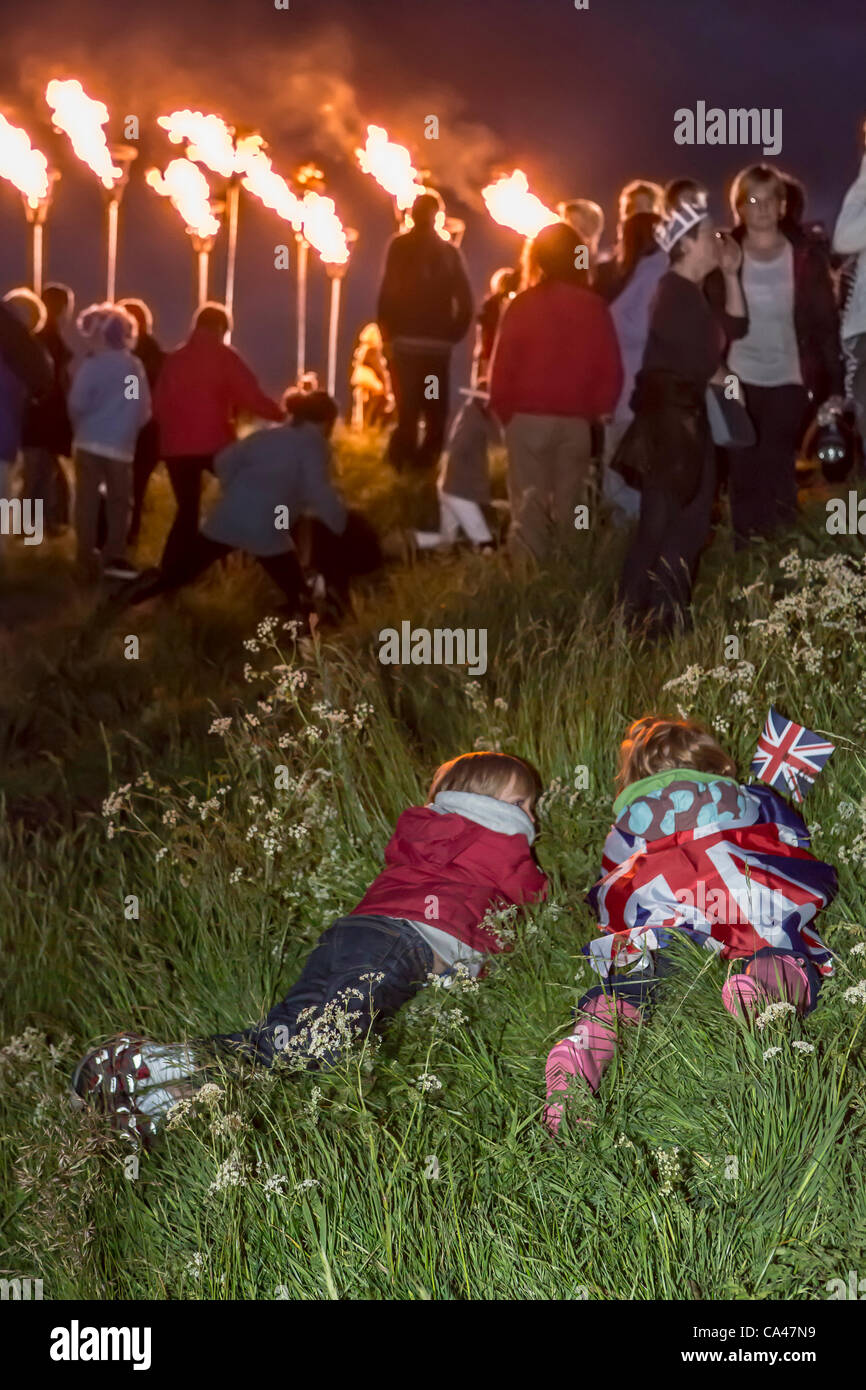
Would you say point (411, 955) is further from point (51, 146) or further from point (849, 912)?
point (51, 146)

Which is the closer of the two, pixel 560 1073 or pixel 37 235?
pixel 560 1073

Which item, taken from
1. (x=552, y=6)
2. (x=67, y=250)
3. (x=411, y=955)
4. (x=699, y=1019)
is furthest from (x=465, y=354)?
(x=699, y=1019)

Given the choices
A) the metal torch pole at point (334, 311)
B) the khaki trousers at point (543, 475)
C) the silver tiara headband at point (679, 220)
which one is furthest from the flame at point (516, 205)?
the khaki trousers at point (543, 475)

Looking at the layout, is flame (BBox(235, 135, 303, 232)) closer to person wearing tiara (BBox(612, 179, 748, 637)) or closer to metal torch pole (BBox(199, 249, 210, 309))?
metal torch pole (BBox(199, 249, 210, 309))

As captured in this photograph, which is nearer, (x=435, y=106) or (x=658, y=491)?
(x=658, y=491)

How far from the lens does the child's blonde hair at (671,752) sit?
3096 millimetres

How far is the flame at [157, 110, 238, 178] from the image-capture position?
567 cm

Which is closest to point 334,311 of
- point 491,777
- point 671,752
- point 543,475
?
point 543,475

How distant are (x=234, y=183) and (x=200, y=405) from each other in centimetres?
94

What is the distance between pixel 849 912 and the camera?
2.83 m

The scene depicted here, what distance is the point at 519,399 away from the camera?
5.57 m

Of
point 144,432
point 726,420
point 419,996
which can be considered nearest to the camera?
point 419,996

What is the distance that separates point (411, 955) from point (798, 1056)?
0.94 meters

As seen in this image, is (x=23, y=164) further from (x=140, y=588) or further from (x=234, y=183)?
(x=140, y=588)
